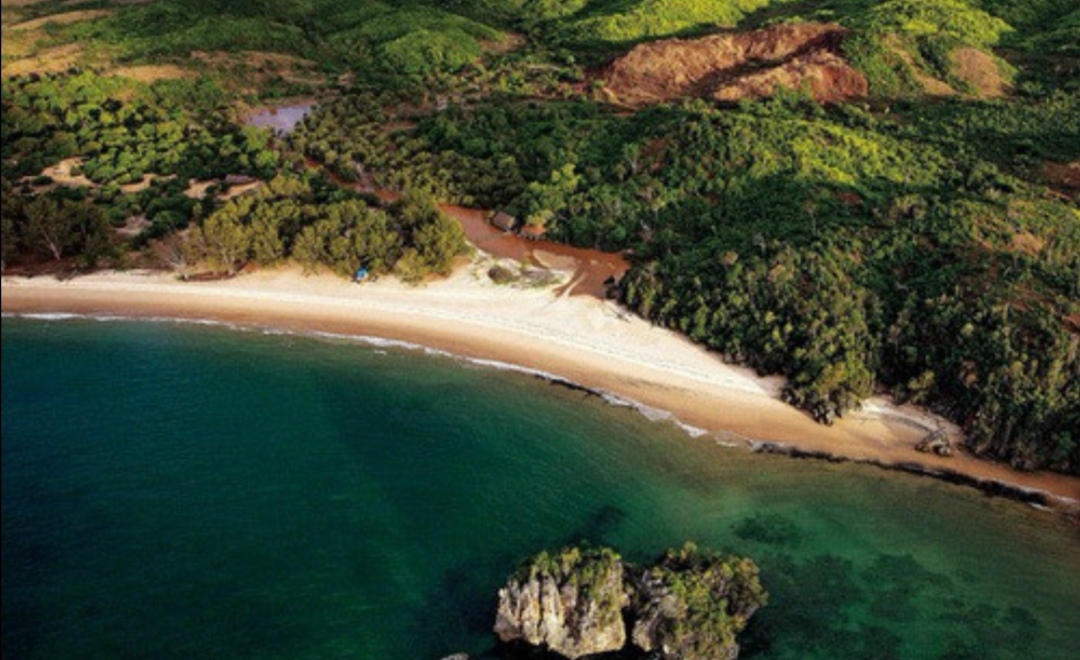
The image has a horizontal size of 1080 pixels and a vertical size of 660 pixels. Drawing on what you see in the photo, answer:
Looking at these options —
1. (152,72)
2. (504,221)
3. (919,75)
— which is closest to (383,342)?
(504,221)

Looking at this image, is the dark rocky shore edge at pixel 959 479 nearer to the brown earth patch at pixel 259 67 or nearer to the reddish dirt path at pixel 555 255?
the reddish dirt path at pixel 555 255

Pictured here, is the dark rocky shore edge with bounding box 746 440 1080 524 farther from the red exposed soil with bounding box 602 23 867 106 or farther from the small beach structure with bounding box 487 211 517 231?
the red exposed soil with bounding box 602 23 867 106

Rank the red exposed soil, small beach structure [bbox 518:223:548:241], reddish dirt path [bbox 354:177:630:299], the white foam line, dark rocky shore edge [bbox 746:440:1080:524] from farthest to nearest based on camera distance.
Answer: the red exposed soil → small beach structure [bbox 518:223:548:241] → reddish dirt path [bbox 354:177:630:299] → the white foam line → dark rocky shore edge [bbox 746:440:1080:524]

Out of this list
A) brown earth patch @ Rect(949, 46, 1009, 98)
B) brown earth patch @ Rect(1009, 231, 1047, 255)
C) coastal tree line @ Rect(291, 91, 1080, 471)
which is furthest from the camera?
brown earth patch @ Rect(949, 46, 1009, 98)

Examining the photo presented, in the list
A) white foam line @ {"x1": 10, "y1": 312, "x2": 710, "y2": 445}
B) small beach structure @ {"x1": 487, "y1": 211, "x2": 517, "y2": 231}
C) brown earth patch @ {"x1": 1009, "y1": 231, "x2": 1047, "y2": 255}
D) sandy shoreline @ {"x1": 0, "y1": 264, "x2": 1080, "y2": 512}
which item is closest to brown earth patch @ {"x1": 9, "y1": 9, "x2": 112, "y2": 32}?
sandy shoreline @ {"x1": 0, "y1": 264, "x2": 1080, "y2": 512}

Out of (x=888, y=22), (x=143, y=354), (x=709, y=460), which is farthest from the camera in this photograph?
(x=888, y=22)

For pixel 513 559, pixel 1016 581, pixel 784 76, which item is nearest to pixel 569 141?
pixel 784 76

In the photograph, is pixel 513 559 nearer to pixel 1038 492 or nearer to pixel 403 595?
pixel 403 595
